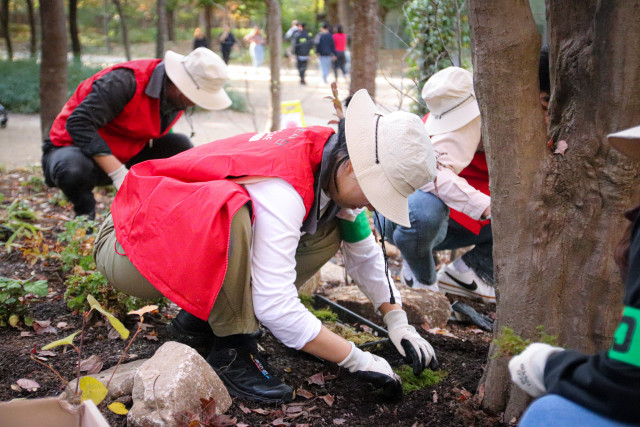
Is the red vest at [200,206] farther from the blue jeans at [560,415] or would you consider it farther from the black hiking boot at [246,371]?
the blue jeans at [560,415]

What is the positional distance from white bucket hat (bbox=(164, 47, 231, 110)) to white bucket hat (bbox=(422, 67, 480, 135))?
1.46 metres

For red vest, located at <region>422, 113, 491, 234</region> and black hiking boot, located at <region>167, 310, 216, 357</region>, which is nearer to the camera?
black hiking boot, located at <region>167, 310, 216, 357</region>

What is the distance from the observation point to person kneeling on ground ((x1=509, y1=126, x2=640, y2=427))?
1.19m

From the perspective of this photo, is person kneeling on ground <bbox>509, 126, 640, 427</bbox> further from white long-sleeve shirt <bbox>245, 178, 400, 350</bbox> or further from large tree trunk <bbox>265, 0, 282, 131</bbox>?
large tree trunk <bbox>265, 0, 282, 131</bbox>

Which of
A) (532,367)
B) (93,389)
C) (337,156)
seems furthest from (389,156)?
(93,389)

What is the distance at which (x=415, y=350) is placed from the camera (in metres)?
2.39

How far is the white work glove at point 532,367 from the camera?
4.66 feet

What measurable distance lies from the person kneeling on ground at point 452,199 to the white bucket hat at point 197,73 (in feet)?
4.65

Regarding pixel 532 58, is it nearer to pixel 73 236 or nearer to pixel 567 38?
pixel 567 38

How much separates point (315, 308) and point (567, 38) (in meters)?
1.80

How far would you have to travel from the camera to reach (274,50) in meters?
6.64

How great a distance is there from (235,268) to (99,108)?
6.67 feet

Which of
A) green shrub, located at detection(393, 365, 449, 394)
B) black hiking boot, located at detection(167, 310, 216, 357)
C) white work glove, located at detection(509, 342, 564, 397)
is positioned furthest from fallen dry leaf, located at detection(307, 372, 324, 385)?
white work glove, located at detection(509, 342, 564, 397)

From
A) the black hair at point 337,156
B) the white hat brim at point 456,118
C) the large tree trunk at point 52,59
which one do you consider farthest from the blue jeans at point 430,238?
the large tree trunk at point 52,59
